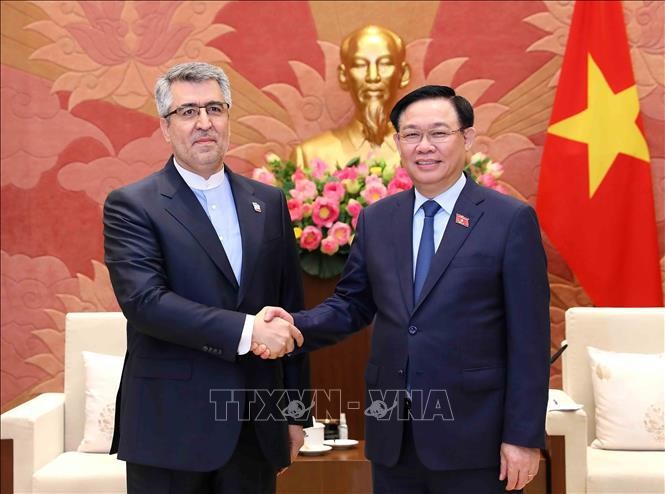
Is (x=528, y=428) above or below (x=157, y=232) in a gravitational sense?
below

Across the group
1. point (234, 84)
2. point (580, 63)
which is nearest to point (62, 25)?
point (234, 84)

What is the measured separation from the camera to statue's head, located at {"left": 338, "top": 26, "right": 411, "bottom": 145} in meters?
4.25

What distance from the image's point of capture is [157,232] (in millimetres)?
2295

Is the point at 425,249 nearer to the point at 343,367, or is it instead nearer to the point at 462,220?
the point at 462,220

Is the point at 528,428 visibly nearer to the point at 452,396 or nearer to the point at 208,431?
the point at 452,396

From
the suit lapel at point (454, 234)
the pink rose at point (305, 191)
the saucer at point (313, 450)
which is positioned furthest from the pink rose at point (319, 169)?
the suit lapel at point (454, 234)

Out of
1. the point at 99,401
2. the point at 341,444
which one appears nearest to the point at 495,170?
the point at 341,444

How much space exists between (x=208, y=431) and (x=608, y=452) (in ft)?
6.33

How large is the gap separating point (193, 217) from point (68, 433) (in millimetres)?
1883

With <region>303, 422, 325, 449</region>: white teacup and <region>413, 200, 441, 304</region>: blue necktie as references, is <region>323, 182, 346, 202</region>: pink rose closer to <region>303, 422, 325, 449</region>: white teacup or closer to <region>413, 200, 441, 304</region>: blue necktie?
<region>303, 422, 325, 449</region>: white teacup

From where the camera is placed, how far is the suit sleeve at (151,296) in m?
2.19

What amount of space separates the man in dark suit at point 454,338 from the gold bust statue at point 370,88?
6.17 ft

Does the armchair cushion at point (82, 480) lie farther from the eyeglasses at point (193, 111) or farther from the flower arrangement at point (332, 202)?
the eyeglasses at point (193, 111)

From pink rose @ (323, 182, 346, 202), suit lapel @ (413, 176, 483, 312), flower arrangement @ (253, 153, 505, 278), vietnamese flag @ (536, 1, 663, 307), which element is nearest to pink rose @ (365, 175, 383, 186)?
flower arrangement @ (253, 153, 505, 278)
